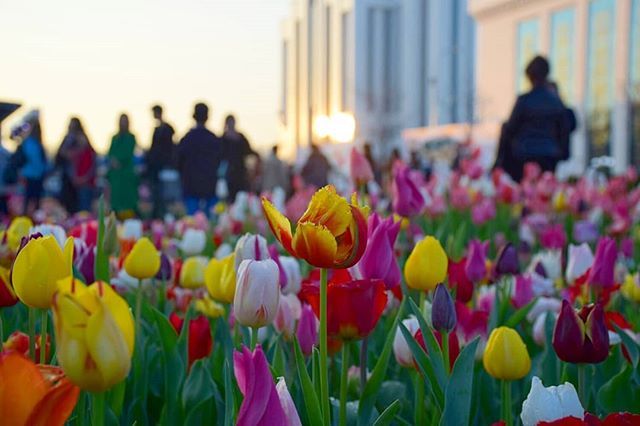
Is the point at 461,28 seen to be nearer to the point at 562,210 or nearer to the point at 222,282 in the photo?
the point at 562,210

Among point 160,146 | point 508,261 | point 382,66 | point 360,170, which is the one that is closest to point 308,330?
point 508,261

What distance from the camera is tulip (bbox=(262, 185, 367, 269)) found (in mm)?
902

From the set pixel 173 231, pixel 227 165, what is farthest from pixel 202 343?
pixel 227 165

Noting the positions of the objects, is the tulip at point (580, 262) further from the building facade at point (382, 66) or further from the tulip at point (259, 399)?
the building facade at point (382, 66)

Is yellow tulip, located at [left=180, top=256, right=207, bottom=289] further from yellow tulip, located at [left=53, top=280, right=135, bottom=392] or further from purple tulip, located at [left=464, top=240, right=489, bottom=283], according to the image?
yellow tulip, located at [left=53, top=280, right=135, bottom=392]

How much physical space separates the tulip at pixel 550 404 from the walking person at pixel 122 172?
7.28 meters

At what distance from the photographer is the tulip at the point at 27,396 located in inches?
26.2

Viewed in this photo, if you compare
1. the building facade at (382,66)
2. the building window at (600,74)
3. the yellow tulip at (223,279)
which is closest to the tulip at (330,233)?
the yellow tulip at (223,279)

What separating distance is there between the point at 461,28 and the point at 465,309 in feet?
157

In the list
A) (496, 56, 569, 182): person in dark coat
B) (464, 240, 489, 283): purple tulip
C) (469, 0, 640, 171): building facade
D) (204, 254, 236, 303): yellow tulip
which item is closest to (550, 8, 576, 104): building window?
(469, 0, 640, 171): building facade

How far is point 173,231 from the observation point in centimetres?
449

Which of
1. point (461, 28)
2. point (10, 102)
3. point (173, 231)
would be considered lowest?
point (173, 231)

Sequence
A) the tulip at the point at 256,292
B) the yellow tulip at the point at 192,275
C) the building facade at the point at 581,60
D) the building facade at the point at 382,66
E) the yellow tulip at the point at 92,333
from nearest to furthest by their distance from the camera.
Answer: the yellow tulip at the point at 92,333 < the tulip at the point at 256,292 < the yellow tulip at the point at 192,275 < the building facade at the point at 581,60 < the building facade at the point at 382,66

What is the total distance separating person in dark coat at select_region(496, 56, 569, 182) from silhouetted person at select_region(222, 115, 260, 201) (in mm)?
2707
